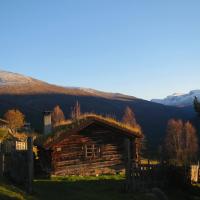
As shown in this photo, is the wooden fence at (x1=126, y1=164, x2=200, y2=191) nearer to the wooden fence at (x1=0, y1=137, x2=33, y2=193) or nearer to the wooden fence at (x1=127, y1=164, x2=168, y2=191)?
the wooden fence at (x1=127, y1=164, x2=168, y2=191)

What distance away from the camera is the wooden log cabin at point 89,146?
27922mm

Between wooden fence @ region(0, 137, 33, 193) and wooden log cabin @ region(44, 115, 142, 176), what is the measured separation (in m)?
8.07

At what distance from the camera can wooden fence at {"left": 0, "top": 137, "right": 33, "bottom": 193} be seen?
16119mm

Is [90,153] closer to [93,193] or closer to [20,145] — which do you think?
[20,145]

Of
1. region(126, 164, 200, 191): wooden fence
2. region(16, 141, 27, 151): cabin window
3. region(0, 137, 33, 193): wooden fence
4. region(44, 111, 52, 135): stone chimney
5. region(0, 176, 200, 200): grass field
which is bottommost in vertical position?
region(0, 176, 200, 200): grass field

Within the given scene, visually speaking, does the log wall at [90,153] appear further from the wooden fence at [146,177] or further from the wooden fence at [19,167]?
the wooden fence at [146,177]

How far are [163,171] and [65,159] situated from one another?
9.63 m

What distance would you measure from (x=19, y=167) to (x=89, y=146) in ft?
40.7

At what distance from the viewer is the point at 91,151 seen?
97.3 feet

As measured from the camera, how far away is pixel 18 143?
2808cm

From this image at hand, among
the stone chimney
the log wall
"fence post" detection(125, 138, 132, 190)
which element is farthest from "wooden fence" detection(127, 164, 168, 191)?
the stone chimney

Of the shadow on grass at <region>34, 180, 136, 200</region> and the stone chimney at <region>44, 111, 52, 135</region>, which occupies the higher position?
the stone chimney at <region>44, 111, 52, 135</region>

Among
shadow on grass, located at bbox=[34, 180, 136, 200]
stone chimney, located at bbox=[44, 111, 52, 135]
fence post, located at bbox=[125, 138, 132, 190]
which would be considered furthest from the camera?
stone chimney, located at bbox=[44, 111, 52, 135]

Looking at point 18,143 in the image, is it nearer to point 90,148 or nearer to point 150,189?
point 90,148
